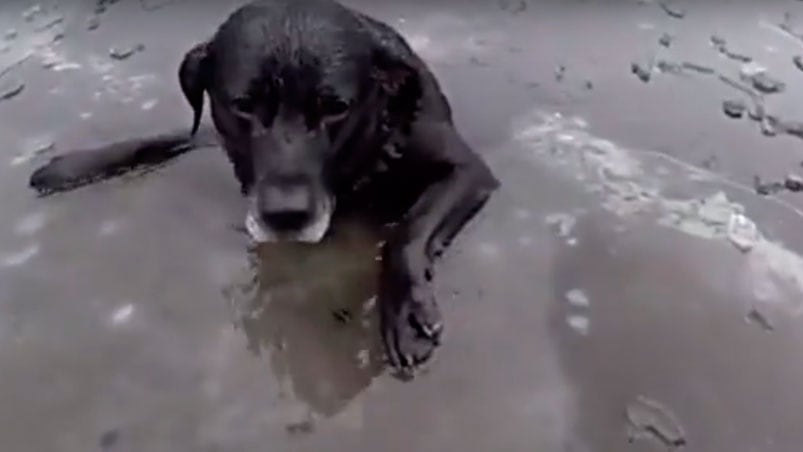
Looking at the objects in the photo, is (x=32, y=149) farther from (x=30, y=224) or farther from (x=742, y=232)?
(x=742, y=232)

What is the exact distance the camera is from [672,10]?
3.58 meters

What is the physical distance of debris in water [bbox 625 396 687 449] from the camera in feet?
7.06

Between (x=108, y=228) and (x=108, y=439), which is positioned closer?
(x=108, y=439)

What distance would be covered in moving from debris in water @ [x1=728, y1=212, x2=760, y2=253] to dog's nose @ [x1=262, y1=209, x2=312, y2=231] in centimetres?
85

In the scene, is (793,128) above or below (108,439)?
below

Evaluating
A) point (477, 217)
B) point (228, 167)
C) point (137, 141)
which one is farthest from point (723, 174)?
point (137, 141)

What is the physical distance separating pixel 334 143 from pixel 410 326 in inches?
16.1

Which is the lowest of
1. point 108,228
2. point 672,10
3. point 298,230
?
point 672,10

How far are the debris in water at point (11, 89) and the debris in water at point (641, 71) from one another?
58.6 inches

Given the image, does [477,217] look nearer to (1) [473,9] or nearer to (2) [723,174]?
(2) [723,174]

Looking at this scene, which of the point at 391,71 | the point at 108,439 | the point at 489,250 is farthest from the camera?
the point at 391,71

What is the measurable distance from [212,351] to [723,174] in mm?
1176

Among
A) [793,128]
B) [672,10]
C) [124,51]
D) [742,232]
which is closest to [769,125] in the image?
[793,128]

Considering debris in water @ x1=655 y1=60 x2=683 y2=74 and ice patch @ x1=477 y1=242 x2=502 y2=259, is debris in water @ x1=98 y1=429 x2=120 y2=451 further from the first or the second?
debris in water @ x1=655 y1=60 x2=683 y2=74
